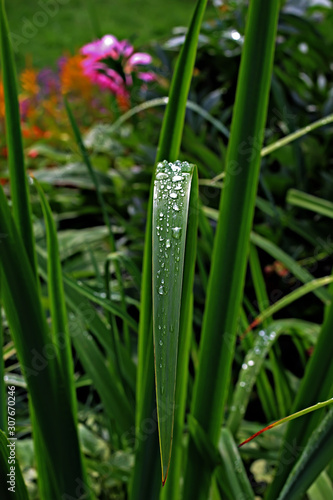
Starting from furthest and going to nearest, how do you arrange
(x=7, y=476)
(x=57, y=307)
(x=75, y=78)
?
(x=75, y=78) → (x=57, y=307) → (x=7, y=476)

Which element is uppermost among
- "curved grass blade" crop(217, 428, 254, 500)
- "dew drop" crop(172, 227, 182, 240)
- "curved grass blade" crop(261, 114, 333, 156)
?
"curved grass blade" crop(261, 114, 333, 156)

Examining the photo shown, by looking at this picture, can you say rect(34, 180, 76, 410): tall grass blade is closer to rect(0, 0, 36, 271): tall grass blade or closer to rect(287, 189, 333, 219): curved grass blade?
rect(0, 0, 36, 271): tall grass blade

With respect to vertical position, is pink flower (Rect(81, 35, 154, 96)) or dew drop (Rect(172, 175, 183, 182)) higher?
pink flower (Rect(81, 35, 154, 96))

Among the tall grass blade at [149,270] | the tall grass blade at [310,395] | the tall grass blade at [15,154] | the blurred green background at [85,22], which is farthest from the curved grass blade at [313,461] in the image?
the blurred green background at [85,22]

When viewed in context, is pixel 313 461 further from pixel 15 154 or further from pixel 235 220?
pixel 15 154

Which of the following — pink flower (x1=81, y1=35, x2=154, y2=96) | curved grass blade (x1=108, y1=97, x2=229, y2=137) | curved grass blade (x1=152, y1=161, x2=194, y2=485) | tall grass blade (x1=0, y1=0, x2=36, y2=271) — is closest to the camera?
curved grass blade (x1=152, y1=161, x2=194, y2=485)

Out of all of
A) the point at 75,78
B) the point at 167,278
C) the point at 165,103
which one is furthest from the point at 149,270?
the point at 75,78

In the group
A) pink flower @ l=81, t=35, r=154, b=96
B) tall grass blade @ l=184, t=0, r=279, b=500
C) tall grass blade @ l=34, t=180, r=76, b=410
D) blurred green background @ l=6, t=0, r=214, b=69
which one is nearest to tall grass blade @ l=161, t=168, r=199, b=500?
tall grass blade @ l=184, t=0, r=279, b=500
